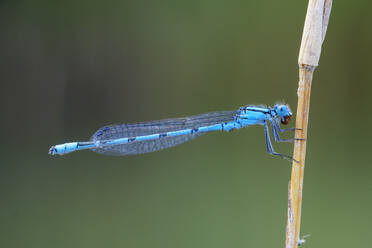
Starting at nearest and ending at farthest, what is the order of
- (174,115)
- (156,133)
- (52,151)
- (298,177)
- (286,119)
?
(298,177) → (286,119) → (52,151) → (156,133) → (174,115)

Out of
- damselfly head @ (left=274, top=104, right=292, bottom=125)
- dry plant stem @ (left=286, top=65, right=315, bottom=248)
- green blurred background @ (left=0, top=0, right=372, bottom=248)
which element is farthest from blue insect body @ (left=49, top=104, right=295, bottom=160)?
green blurred background @ (left=0, top=0, right=372, bottom=248)

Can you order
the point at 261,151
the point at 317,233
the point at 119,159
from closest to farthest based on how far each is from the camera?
the point at 317,233 → the point at 261,151 → the point at 119,159

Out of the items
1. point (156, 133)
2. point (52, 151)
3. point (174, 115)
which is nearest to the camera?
point (52, 151)

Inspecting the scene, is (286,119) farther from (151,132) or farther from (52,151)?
(52,151)

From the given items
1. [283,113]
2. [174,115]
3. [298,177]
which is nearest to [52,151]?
[283,113]

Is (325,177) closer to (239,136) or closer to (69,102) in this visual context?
(239,136)

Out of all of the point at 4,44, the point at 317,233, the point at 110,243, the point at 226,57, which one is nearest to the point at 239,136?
the point at 226,57
